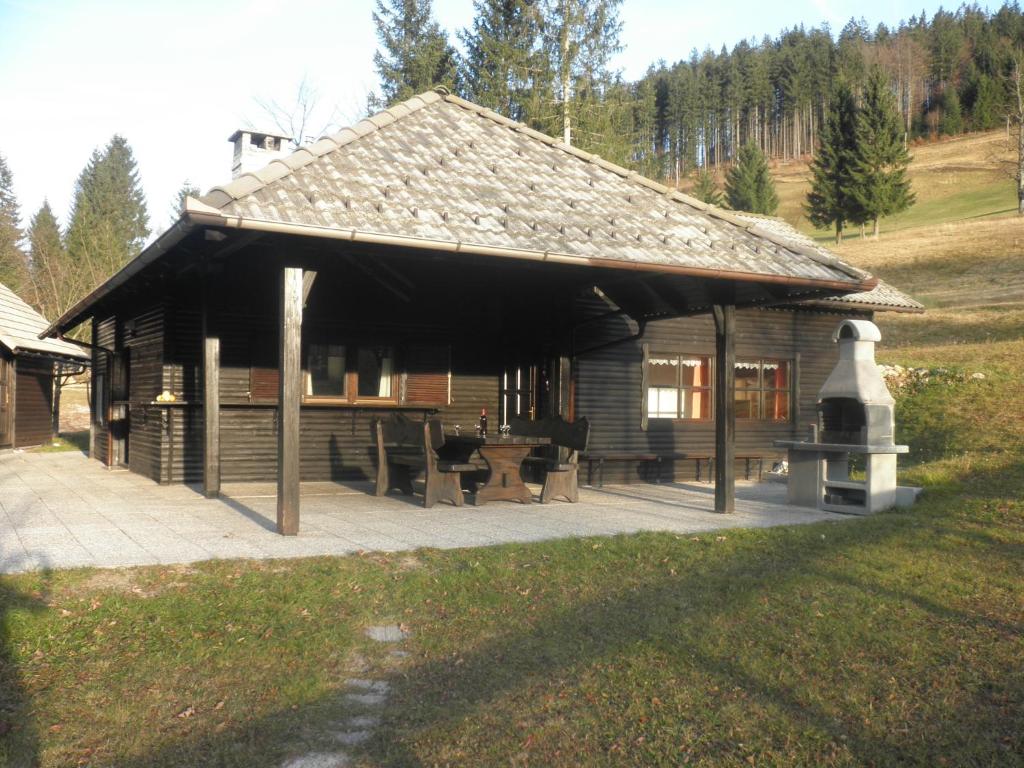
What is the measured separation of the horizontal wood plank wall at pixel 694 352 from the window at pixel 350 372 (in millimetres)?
2751

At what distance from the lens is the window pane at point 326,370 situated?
Result: 12211mm

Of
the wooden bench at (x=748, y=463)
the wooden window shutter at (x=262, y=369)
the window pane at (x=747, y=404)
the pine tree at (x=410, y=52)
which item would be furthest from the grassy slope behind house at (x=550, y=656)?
the pine tree at (x=410, y=52)

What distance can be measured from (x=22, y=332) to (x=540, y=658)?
Result: 62.0 feet

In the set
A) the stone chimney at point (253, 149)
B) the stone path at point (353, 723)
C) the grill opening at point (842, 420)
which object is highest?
the stone chimney at point (253, 149)

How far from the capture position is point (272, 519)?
8.55 metres

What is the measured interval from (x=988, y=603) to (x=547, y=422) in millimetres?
5946

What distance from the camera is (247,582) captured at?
5863 millimetres

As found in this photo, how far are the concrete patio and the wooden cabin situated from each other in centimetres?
57

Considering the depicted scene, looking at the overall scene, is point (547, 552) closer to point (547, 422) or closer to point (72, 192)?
point (547, 422)

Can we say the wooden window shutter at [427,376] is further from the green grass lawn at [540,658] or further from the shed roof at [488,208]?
the green grass lawn at [540,658]

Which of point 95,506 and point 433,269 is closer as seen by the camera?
point 95,506

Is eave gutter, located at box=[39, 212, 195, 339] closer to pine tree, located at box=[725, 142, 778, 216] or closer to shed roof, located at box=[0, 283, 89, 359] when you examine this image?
shed roof, located at box=[0, 283, 89, 359]

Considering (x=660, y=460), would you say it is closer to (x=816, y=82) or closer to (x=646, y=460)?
(x=646, y=460)

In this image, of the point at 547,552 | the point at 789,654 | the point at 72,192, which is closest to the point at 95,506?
the point at 547,552
